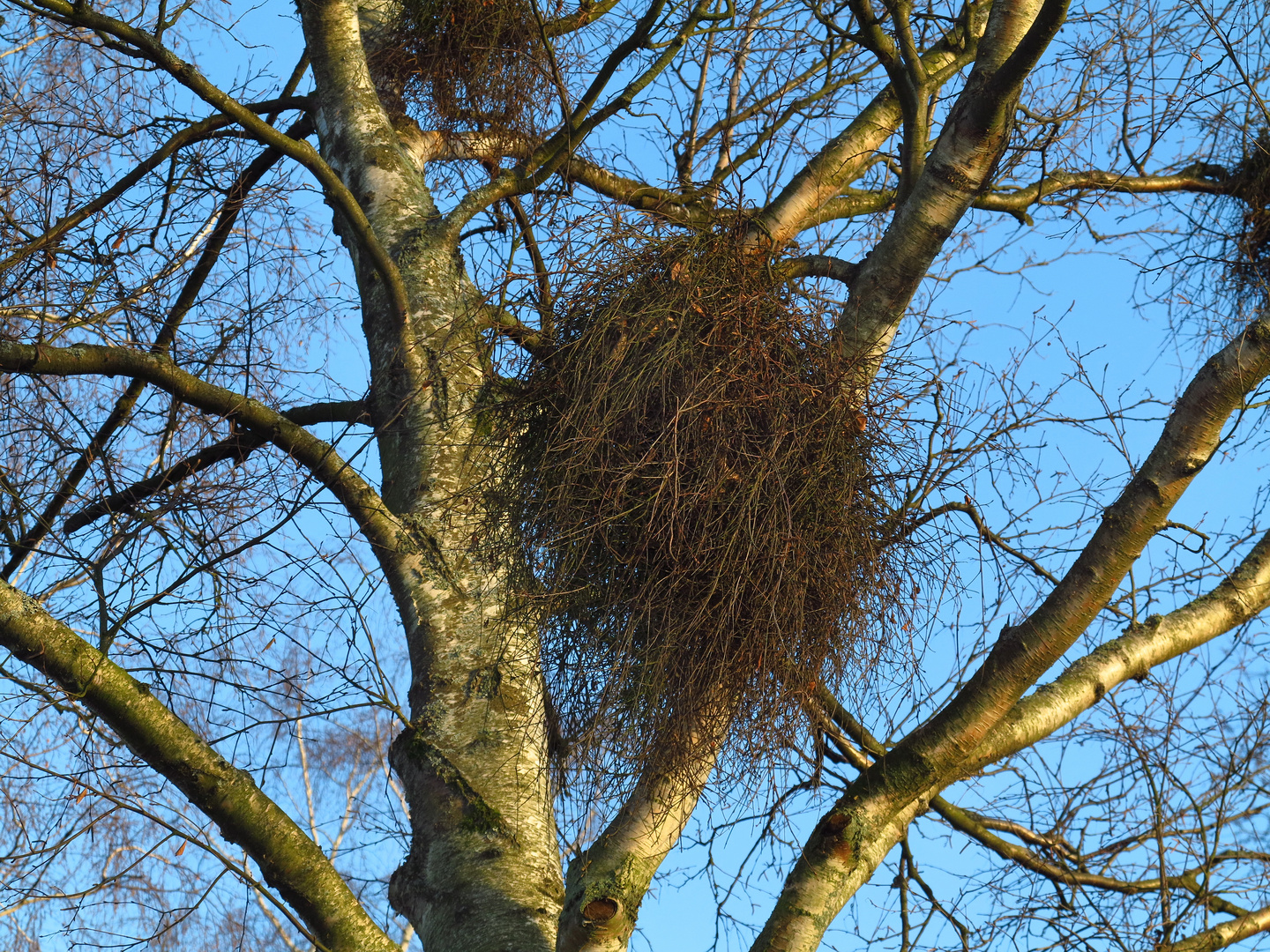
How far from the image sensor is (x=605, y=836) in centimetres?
208

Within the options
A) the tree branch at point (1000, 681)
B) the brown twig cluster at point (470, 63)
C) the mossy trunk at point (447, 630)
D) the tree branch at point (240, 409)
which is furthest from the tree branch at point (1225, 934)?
the brown twig cluster at point (470, 63)

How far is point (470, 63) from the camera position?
3.22 m

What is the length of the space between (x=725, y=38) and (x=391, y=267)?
1.64 m

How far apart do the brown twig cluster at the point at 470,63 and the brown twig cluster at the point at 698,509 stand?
4.70 feet

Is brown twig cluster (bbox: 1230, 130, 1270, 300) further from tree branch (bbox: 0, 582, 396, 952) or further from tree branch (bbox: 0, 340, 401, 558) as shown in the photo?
tree branch (bbox: 0, 582, 396, 952)

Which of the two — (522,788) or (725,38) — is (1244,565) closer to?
(522,788)

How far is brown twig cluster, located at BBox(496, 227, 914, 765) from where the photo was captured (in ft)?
5.77

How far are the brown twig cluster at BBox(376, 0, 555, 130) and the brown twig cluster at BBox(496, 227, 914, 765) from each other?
4.70 feet

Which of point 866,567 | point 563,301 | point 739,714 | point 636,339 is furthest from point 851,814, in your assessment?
point 563,301

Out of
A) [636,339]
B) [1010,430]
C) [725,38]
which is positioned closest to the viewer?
[636,339]

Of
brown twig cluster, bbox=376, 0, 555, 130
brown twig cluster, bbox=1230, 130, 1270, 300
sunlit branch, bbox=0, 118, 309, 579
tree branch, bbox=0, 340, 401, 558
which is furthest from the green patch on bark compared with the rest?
brown twig cluster, bbox=1230, 130, 1270, 300

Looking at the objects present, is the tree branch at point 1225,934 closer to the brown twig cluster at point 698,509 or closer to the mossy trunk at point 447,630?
the brown twig cluster at point 698,509

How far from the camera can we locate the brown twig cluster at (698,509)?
69.2 inches

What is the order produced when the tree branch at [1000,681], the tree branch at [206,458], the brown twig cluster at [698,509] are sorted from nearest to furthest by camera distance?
the brown twig cluster at [698,509], the tree branch at [1000,681], the tree branch at [206,458]
